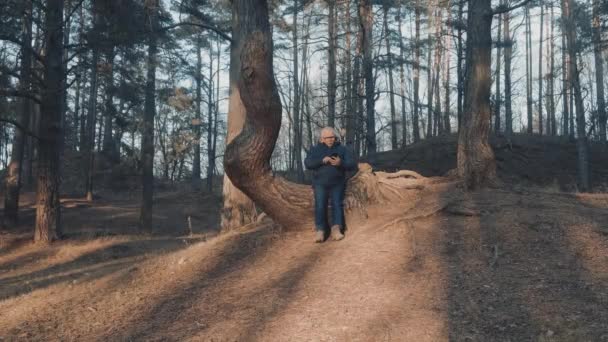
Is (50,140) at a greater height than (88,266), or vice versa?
(50,140)

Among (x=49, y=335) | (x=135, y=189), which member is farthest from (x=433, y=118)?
(x=49, y=335)

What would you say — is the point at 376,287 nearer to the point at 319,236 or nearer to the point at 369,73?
the point at 319,236

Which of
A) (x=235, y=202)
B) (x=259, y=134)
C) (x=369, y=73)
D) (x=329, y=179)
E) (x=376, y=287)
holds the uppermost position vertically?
(x=369, y=73)

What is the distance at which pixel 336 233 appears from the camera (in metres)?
7.09

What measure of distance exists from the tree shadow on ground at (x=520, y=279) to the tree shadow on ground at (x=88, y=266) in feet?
17.1

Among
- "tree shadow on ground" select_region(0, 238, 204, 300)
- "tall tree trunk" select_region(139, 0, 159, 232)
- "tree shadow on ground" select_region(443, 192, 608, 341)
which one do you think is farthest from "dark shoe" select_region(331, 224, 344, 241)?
"tall tree trunk" select_region(139, 0, 159, 232)

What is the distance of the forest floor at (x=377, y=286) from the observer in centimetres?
454

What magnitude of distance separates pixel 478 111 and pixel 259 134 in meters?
4.05

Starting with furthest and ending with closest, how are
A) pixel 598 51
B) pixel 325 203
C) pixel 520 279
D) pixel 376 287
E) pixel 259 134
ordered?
1. pixel 598 51
2. pixel 325 203
3. pixel 259 134
4. pixel 376 287
5. pixel 520 279

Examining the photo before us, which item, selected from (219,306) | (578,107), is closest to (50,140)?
(219,306)

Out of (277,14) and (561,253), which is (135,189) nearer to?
(277,14)

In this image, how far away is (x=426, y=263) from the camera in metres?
5.90

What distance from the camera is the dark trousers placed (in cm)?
713

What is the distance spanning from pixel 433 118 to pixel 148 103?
78.9ft
